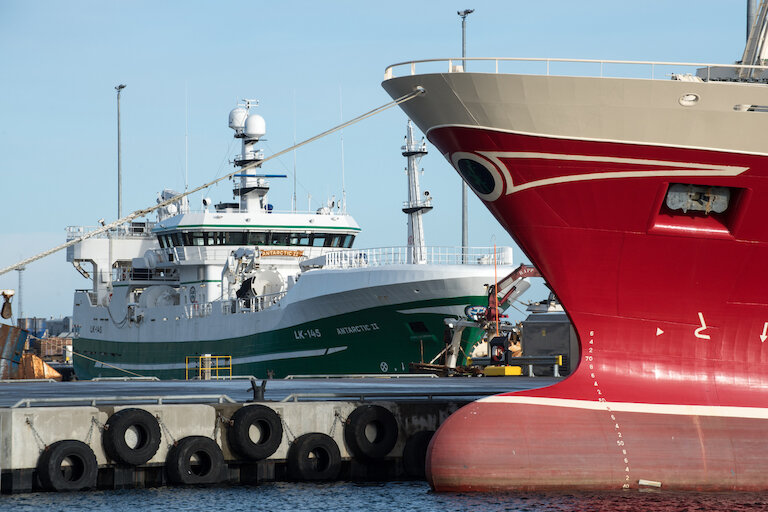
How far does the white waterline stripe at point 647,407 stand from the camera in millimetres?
16828

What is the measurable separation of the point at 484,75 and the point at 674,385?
17.6 feet

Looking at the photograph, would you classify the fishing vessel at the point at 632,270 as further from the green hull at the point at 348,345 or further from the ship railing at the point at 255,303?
the ship railing at the point at 255,303

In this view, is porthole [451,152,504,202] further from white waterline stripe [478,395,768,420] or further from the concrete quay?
the concrete quay

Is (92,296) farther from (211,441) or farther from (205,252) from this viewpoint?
(211,441)

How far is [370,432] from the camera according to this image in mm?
19625

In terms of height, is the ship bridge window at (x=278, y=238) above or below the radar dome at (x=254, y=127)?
below

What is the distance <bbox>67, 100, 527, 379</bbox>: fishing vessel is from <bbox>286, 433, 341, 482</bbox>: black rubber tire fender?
44.9 feet

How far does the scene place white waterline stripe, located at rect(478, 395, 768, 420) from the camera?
1683 cm

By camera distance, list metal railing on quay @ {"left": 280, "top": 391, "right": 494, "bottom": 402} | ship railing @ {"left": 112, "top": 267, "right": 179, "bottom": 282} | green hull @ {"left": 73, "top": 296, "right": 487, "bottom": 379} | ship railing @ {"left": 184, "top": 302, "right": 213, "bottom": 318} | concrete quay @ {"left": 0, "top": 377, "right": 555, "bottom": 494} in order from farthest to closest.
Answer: ship railing @ {"left": 112, "top": 267, "right": 179, "bottom": 282}
ship railing @ {"left": 184, "top": 302, "right": 213, "bottom": 318}
green hull @ {"left": 73, "top": 296, "right": 487, "bottom": 379}
metal railing on quay @ {"left": 280, "top": 391, "right": 494, "bottom": 402}
concrete quay @ {"left": 0, "top": 377, "right": 555, "bottom": 494}

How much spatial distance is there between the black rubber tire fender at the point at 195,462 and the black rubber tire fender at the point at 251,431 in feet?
1.14

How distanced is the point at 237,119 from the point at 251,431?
34.1m

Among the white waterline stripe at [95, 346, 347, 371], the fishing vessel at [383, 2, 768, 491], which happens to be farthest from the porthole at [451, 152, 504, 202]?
the white waterline stripe at [95, 346, 347, 371]

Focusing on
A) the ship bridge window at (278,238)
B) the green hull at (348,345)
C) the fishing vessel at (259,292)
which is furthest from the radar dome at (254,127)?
the green hull at (348,345)

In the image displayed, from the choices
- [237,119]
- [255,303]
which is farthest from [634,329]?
[237,119]
